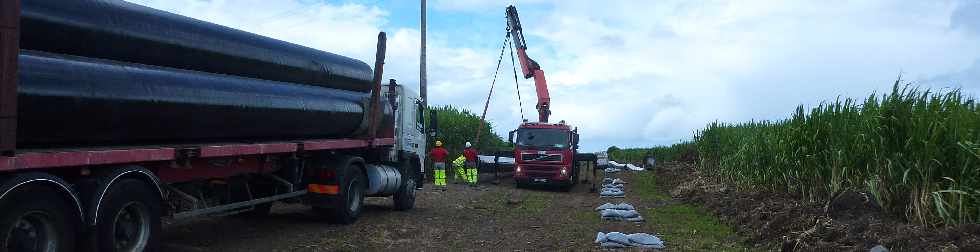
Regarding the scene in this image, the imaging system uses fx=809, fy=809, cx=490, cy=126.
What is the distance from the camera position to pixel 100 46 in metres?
7.20

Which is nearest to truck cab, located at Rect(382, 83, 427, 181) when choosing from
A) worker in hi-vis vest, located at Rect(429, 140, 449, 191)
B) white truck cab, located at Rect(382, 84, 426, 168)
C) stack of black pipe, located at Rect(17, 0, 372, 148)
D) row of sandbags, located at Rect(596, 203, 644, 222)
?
white truck cab, located at Rect(382, 84, 426, 168)

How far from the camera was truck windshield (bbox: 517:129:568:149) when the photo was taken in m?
23.9

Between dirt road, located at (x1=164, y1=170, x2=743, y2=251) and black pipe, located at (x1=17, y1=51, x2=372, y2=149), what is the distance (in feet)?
4.76

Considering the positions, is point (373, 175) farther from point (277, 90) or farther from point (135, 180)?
point (135, 180)

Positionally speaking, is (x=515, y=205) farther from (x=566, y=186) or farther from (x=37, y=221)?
(x=37, y=221)

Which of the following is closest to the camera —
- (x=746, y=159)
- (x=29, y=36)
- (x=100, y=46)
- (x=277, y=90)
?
(x=29, y=36)

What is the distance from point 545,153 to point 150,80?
54.9ft

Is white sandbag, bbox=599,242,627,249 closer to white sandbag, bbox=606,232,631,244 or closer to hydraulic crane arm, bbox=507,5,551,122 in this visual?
white sandbag, bbox=606,232,631,244

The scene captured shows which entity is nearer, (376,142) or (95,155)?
(95,155)

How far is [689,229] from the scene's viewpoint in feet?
41.2

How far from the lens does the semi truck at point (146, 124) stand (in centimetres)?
629

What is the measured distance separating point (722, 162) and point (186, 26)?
48.9 feet

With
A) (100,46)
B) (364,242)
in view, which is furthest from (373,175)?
(100,46)

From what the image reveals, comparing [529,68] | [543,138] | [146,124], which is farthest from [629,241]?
[529,68]
